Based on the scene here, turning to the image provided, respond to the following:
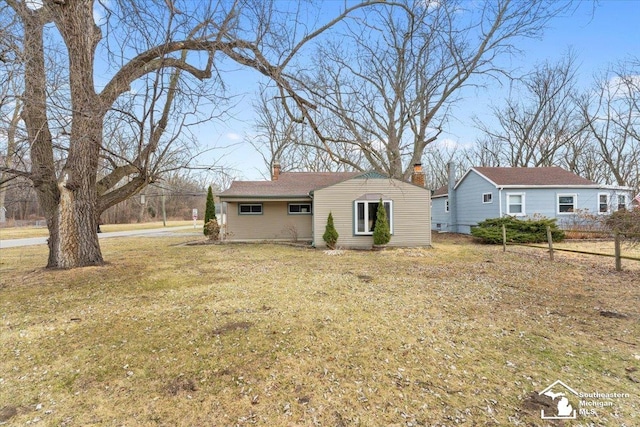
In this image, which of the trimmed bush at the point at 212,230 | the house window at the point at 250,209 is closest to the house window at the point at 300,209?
the house window at the point at 250,209

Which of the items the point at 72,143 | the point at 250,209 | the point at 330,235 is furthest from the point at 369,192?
the point at 72,143

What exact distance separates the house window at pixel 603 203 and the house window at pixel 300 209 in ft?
48.5

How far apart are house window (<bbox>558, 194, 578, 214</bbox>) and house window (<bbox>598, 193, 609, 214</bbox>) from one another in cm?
134

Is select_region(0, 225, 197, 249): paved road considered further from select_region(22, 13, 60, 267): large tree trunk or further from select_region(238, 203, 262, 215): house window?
select_region(22, 13, 60, 267): large tree trunk

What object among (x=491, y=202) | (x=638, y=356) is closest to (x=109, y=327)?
(x=638, y=356)

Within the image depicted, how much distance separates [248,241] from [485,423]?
1373 cm

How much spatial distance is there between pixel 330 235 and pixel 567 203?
12.6 meters

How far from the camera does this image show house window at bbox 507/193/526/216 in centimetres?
1541

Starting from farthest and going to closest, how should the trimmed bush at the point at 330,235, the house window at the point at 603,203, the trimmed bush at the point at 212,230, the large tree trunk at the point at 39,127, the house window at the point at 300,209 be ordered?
the house window at the point at 300,209 < the house window at the point at 603,203 < the trimmed bush at the point at 212,230 < the trimmed bush at the point at 330,235 < the large tree trunk at the point at 39,127

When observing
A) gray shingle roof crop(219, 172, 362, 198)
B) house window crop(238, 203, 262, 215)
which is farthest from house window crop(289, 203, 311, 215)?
house window crop(238, 203, 262, 215)

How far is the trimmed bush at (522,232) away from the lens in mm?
13445

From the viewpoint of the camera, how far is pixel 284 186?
16219 mm

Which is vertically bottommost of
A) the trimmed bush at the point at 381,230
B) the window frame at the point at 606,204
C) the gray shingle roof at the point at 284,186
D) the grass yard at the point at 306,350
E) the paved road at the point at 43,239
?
the grass yard at the point at 306,350

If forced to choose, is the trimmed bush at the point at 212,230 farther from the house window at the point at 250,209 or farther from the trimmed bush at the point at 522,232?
the trimmed bush at the point at 522,232
